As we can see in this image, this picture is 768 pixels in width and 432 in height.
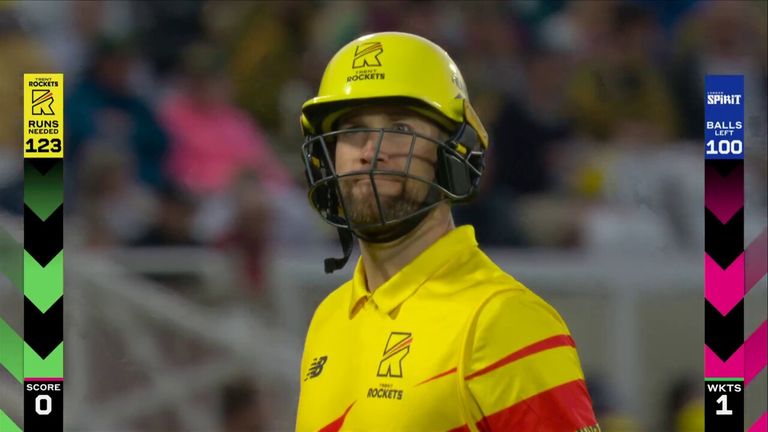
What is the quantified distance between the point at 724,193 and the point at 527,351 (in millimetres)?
812

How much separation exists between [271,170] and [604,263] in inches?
69.9

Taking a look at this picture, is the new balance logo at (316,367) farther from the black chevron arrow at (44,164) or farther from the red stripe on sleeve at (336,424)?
the black chevron arrow at (44,164)

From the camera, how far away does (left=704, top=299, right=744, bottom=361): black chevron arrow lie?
3523 mm

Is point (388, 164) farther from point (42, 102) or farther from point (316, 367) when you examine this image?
point (42, 102)

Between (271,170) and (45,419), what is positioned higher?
(271,170)

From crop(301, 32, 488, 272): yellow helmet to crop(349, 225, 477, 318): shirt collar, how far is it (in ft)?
0.25

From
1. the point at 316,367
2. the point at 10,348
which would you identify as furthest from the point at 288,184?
the point at 316,367

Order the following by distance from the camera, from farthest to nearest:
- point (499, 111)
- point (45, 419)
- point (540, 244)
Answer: point (499, 111), point (540, 244), point (45, 419)

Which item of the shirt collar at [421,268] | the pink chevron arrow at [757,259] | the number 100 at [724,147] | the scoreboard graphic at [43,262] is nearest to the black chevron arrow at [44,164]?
the scoreboard graphic at [43,262]

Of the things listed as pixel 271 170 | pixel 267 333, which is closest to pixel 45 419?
pixel 267 333

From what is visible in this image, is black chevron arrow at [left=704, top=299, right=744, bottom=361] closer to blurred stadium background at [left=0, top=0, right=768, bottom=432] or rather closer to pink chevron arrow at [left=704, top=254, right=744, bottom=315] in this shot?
pink chevron arrow at [left=704, top=254, right=744, bottom=315]

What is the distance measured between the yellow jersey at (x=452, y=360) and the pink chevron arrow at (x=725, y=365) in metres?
0.53

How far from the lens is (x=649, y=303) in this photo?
21.3ft

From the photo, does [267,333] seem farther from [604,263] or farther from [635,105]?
[635,105]
